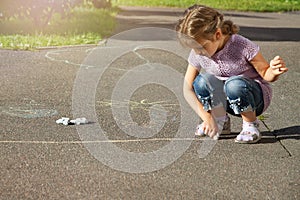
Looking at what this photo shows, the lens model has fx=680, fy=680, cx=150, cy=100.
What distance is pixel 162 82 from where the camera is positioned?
6551mm

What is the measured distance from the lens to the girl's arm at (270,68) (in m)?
4.04

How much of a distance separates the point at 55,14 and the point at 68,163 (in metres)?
9.25

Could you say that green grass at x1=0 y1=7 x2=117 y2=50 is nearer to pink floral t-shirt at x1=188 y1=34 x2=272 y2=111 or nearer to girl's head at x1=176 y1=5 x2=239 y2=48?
pink floral t-shirt at x1=188 y1=34 x2=272 y2=111

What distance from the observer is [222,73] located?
14.5 ft

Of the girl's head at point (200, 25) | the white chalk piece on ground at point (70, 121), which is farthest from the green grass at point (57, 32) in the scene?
the girl's head at point (200, 25)

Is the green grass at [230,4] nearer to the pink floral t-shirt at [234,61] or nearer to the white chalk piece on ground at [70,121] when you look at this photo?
the white chalk piece on ground at [70,121]

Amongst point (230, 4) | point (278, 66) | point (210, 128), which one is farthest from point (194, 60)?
point (230, 4)

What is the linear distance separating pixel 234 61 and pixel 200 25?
1.26 feet

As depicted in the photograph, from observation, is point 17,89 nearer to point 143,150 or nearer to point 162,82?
point 162,82

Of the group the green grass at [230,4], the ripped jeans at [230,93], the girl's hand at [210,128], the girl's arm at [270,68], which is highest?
the girl's arm at [270,68]

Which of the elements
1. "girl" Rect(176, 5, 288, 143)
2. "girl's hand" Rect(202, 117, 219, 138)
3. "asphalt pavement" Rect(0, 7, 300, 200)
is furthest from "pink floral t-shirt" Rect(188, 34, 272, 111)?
"asphalt pavement" Rect(0, 7, 300, 200)

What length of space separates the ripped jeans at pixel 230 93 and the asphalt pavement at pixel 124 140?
0.76ft

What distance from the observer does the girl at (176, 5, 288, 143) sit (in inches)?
162

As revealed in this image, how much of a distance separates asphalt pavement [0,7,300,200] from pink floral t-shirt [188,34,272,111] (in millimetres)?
417
